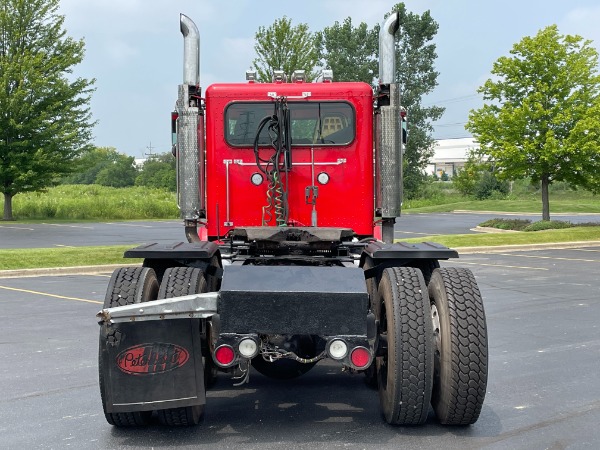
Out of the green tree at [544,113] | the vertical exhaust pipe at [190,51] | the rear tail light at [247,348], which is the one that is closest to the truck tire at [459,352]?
the rear tail light at [247,348]

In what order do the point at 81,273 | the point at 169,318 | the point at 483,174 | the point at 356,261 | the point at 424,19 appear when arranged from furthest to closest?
the point at 483,174, the point at 424,19, the point at 81,273, the point at 356,261, the point at 169,318

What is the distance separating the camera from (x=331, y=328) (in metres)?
5.46

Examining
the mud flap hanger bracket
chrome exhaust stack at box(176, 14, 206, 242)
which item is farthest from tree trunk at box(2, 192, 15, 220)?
the mud flap hanger bracket

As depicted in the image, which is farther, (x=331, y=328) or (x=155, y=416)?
(x=155, y=416)

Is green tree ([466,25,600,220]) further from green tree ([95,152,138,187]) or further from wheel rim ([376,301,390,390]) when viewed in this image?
green tree ([95,152,138,187])

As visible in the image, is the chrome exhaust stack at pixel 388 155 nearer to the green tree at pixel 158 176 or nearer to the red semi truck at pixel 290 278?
the red semi truck at pixel 290 278

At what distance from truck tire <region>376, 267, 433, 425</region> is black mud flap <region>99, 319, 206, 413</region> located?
4.41 feet

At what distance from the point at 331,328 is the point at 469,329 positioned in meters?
1.01

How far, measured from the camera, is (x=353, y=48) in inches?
2290

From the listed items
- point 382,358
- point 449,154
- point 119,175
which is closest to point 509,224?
point 382,358

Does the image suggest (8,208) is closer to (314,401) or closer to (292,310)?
(314,401)

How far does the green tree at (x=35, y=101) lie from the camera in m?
37.3

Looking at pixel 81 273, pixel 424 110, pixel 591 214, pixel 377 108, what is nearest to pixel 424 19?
pixel 424 110

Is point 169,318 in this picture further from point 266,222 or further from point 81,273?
point 81,273
